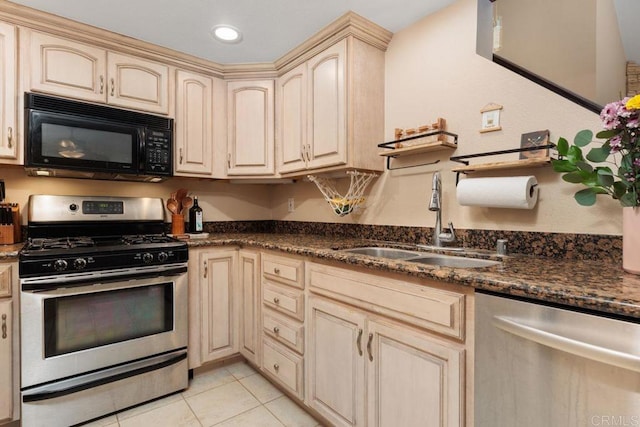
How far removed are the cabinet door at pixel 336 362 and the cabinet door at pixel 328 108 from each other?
0.87m

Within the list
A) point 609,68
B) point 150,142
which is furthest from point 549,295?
point 150,142

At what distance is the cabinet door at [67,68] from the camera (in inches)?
71.7

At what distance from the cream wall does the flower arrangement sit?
0.17 metres

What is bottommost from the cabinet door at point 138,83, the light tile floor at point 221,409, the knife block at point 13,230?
the light tile floor at point 221,409

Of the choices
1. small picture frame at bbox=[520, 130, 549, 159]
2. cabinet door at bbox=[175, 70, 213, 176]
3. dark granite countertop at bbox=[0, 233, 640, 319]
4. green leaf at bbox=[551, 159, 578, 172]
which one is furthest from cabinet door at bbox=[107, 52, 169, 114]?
green leaf at bbox=[551, 159, 578, 172]

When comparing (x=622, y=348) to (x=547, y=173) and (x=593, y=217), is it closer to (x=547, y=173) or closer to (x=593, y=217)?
(x=593, y=217)

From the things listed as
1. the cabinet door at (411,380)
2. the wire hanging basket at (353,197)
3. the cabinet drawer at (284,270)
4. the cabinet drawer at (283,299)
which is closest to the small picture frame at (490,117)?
the wire hanging basket at (353,197)

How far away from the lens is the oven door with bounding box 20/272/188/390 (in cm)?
155

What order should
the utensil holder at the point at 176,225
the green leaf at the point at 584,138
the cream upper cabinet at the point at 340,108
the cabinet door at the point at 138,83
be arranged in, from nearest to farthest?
the green leaf at the point at 584,138
the cream upper cabinet at the point at 340,108
the cabinet door at the point at 138,83
the utensil holder at the point at 176,225

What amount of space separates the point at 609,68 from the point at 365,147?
110 centimetres

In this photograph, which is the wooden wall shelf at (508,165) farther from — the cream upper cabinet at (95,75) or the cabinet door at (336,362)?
the cream upper cabinet at (95,75)

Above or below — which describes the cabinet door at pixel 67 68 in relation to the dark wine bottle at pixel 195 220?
above

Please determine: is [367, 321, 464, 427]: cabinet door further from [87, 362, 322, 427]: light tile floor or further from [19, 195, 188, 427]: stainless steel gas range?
[19, 195, 188, 427]: stainless steel gas range

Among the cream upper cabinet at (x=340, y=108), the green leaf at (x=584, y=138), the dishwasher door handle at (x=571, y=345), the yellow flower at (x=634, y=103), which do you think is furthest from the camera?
the cream upper cabinet at (x=340, y=108)
